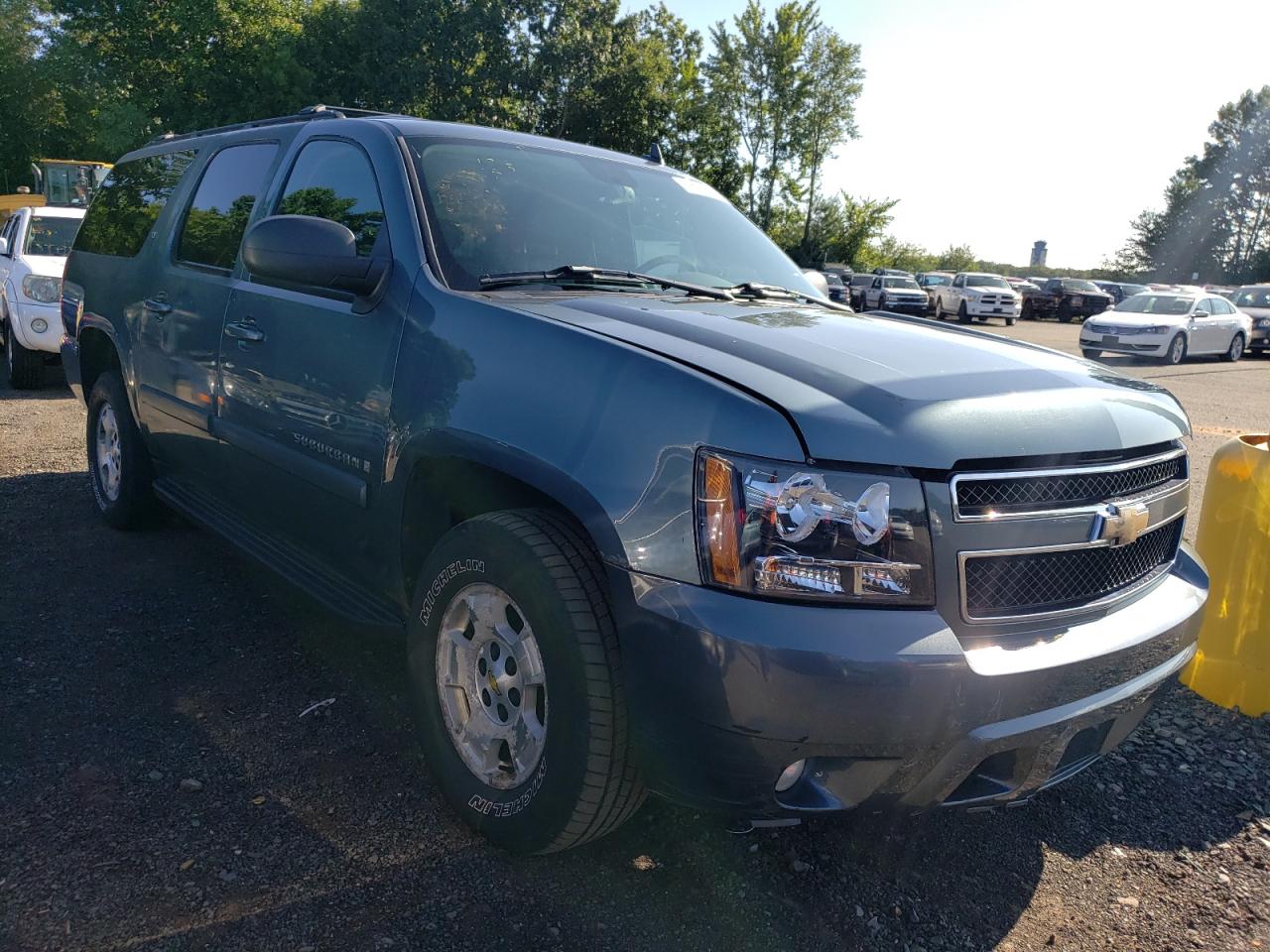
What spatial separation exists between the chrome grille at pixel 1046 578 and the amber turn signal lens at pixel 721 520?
18.8 inches

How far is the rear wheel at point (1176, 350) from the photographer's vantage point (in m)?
20.8

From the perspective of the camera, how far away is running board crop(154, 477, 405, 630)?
2.99 m

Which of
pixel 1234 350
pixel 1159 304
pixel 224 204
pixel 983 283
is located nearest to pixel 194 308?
pixel 224 204

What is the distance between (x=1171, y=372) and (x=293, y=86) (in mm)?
28040

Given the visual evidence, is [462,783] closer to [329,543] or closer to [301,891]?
[301,891]

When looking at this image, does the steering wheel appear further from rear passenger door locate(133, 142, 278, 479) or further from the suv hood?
rear passenger door locate(133, 142, 278, 479)

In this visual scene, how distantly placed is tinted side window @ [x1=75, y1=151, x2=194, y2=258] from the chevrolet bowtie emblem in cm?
409

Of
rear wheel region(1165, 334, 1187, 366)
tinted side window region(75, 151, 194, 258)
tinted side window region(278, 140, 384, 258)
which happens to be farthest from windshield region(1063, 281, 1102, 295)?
tinted side window region(278, 140, 384, 258)

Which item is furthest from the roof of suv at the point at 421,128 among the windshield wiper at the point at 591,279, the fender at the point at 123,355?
the fender at the point at 123,355

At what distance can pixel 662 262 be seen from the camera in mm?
3422

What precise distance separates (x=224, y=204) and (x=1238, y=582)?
4.22 metres

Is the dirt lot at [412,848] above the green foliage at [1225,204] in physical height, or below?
below

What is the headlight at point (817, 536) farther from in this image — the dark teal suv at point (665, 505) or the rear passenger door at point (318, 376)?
the rear passenger door at point (318, 376)

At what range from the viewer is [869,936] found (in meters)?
2.31
